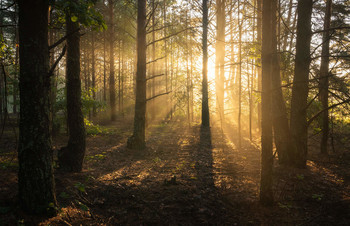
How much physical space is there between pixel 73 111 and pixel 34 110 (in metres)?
2.92

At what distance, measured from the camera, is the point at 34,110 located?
10.2 ft

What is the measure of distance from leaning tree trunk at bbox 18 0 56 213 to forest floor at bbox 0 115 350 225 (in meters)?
0.37

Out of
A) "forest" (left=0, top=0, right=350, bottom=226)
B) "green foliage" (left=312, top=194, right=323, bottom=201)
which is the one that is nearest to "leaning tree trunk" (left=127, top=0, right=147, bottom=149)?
"forest" (left=0, top=0, right=350, bottom=226)

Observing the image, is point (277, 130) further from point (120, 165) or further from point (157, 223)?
point (120, 165)

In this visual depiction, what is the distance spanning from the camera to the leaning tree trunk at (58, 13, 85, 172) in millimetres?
5922

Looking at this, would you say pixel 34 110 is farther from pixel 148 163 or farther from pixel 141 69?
pixel 141 69

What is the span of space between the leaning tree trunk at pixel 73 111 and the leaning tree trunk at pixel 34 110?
2.77 meters

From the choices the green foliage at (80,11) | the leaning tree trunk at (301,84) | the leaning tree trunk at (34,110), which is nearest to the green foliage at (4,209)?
the leaning tree trunk at (34,110)

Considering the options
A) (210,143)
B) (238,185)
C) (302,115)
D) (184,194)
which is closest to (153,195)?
(184,194)

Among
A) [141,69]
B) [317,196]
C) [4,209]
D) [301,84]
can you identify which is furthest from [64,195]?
[301,84]

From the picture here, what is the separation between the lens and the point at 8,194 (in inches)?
151

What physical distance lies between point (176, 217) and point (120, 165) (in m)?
4.07

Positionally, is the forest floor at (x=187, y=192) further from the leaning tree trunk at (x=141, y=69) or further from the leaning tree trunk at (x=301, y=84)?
the leaning tree trunk at (x=141, y=69)

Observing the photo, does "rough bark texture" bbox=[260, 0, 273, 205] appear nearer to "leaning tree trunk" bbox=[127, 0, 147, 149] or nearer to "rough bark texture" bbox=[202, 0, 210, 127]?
"leaning tree trunk" bbox=[127, 0, 147, 149]
